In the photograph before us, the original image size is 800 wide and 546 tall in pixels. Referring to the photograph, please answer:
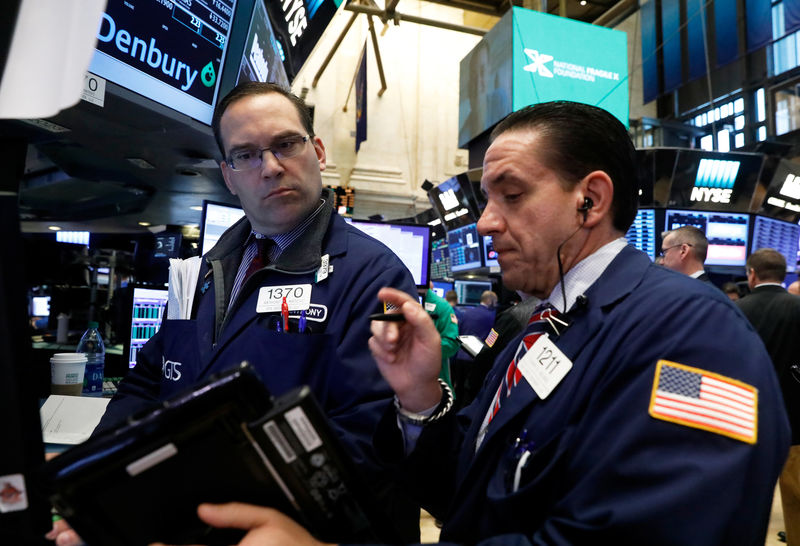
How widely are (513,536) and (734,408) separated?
383 millimetres

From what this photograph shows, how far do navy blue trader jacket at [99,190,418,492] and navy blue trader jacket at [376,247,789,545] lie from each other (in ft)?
1.09

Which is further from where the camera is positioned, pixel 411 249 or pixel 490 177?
pixel 411 249

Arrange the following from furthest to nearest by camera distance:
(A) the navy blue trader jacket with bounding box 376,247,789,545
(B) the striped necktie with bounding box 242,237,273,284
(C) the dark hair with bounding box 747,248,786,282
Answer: (C) the dark hair with bounding box 747,248,786,282 → (B) the striped necktie with bounding box 242,237,273,284 → (A) the navy blue trader jacket with bounding box 376,247,789,545

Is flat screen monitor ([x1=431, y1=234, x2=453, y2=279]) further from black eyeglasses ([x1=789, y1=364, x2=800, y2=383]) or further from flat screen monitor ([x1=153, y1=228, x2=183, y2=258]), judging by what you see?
flat screen monitor ([x1=153, y1=228, x2=183, y2=258])

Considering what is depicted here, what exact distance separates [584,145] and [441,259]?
8145mm

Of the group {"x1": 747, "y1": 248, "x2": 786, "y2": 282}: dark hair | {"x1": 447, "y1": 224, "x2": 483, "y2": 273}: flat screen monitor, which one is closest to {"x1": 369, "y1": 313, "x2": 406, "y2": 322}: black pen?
{"x1": 747, "y1": 248, "x2": 786, "y2": 282}: dark hair

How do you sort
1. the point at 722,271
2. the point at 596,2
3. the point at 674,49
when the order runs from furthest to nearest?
the point at 596,2 → the point at 674,49 → the point at 722,271

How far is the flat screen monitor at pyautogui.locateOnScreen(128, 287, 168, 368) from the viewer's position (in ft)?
9.17

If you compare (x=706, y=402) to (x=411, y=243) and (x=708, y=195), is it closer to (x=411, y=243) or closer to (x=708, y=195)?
(x=411, y=243)

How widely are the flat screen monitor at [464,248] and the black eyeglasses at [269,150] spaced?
606cm

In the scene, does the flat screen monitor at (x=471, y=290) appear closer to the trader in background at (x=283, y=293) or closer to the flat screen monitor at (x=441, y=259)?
the flat screen monitor at (x=441, y=259)

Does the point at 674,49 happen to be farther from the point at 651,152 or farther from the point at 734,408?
the point at 734,408

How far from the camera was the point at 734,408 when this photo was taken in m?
0.82

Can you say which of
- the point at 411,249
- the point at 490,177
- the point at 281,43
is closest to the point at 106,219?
the point at 281,43
